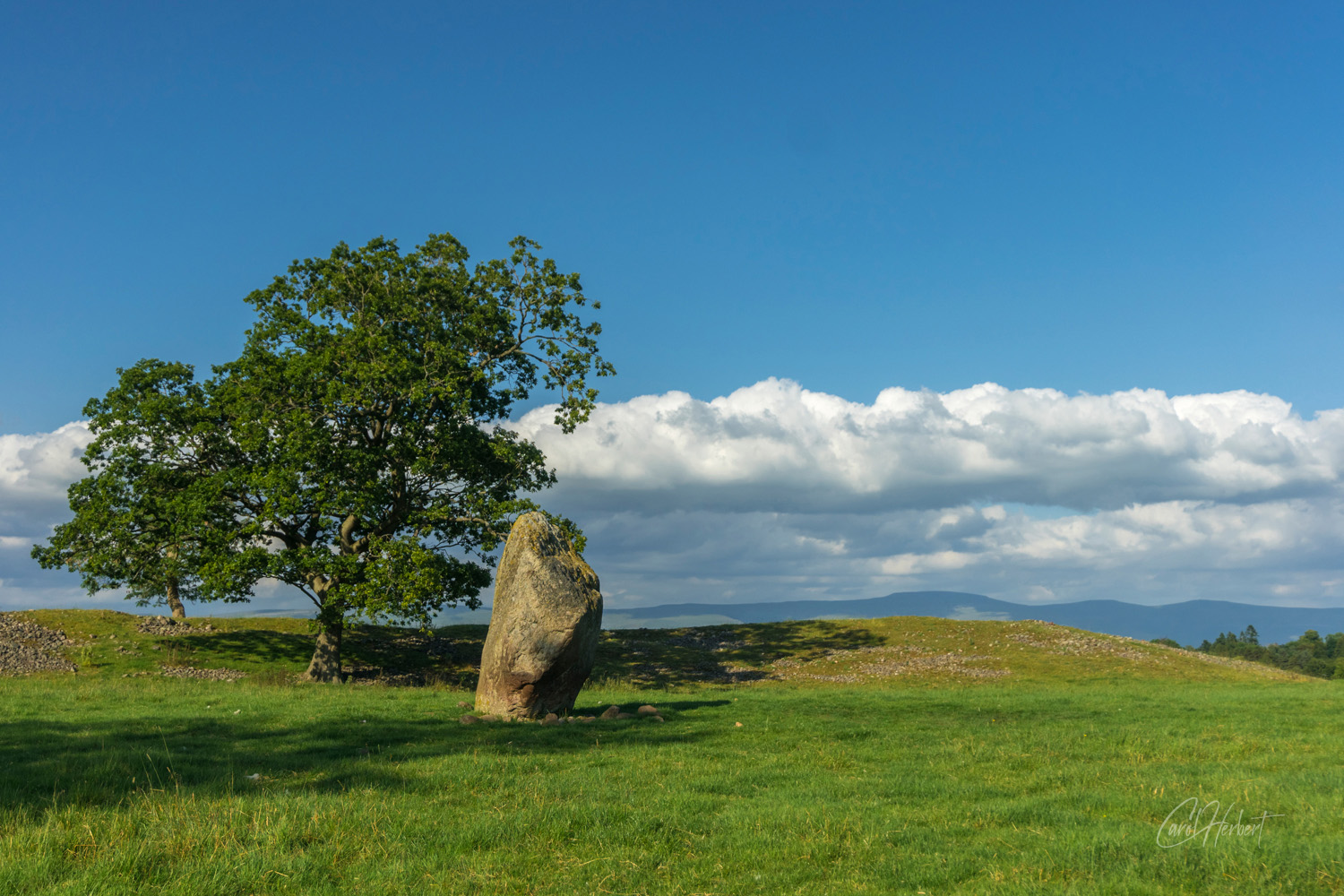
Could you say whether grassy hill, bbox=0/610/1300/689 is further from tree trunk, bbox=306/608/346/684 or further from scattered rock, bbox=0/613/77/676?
tree trunk, bbox=306/608/346/684

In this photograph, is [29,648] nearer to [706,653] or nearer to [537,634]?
[537,634]

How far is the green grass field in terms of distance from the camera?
7.71m

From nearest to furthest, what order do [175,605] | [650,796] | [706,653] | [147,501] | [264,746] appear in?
[650,796]
[264,746]
[147,501]
[175,605]
[706,653]

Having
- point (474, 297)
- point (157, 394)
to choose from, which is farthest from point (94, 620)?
point (474, 297)

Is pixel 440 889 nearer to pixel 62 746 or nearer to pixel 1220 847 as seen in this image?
pixel 1220 847

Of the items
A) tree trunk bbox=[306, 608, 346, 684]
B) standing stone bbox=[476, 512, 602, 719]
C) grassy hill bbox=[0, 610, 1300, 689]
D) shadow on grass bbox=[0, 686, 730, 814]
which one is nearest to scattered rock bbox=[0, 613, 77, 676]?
grassy hill bbox=[0, 610, 1300, 689]

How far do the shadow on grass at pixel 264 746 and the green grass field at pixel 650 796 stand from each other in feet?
0.31

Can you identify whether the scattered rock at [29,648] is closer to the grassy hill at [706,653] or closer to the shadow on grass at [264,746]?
the grassy hill at [706,653]

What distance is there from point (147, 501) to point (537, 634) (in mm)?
20635

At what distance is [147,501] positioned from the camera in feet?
100

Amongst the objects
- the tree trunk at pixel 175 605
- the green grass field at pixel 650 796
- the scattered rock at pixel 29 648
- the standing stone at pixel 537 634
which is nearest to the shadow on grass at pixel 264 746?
the green grass field at pixel 650 796

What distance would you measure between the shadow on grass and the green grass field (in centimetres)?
10

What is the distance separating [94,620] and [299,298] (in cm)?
1996

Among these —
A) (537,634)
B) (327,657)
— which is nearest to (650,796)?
(537,634)
